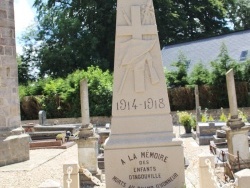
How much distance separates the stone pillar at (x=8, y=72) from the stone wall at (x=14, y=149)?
350 mm

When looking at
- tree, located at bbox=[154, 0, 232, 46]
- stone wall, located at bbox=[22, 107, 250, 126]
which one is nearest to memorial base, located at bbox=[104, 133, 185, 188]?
stone wall, located at bbox=[22, 107, 250, 126]

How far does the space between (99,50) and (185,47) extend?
7903 mm

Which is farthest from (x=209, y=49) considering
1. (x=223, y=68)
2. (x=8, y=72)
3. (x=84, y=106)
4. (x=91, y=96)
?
(x=84, y=106)

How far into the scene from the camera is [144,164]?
16.8 ft

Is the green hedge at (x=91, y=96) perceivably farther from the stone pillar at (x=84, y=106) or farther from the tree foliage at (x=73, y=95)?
the stone pillar at (x=84, y=106)

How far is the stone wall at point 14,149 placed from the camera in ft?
33.3

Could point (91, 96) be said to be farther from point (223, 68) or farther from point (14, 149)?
point (14, 149)

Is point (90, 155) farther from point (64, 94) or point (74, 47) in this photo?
point (74, 47)

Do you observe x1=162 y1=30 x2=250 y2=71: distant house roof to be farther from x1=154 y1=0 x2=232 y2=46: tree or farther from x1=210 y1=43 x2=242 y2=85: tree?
x1=154 y1=0 x2=232 y2=46: tree

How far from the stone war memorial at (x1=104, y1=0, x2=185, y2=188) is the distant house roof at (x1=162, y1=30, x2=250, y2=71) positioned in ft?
70.4

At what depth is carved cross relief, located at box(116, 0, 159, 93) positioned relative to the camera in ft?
17.2

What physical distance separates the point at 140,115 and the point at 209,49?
2430 cm

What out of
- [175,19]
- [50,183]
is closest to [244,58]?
[175,19]

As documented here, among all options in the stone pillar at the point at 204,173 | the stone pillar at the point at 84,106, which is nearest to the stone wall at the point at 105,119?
the stone pillar at the point at 84,106
